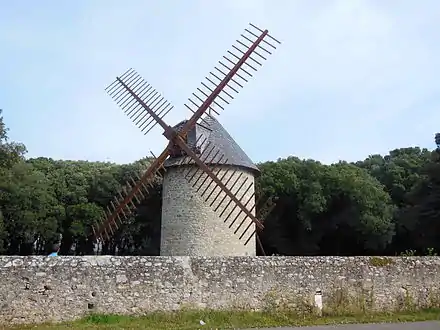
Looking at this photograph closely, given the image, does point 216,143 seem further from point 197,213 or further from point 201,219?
point 201,219

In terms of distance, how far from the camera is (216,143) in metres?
20.0

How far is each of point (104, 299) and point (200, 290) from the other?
7.11 feet

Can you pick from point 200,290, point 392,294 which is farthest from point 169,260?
point 392,294

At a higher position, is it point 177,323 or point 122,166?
point 122,166

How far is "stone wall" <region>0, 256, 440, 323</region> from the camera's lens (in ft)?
33.7

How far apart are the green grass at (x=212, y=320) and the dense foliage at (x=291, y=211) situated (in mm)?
16988

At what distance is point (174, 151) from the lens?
62.1ft

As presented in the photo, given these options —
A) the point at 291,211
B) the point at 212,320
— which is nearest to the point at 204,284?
the point at 212,320

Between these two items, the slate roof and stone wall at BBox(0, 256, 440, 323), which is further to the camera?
→ the slate roof

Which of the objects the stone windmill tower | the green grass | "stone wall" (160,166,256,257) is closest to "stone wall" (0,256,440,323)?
the green grass

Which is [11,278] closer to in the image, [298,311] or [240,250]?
[298,311]

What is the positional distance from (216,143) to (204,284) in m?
9.38

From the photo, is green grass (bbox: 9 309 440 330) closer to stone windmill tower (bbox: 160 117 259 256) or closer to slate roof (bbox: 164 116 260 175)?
stone windmill tower (bbox: 160 117 259 256)

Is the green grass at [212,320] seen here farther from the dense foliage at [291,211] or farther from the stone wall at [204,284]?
the dense foliage at [291,211]
